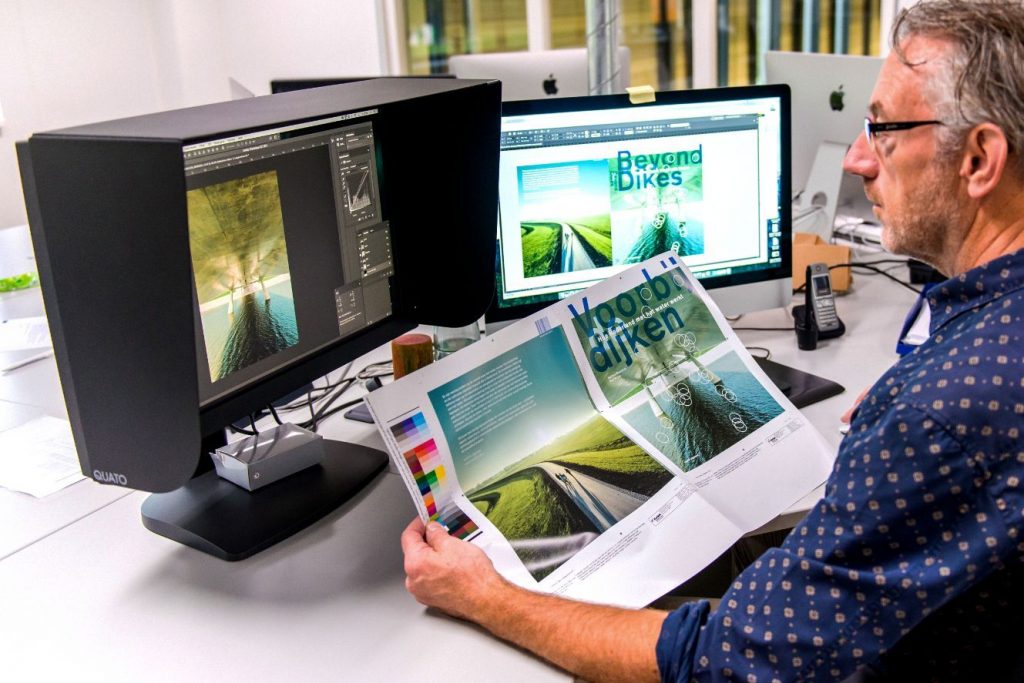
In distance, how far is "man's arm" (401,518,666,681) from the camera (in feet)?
3.13

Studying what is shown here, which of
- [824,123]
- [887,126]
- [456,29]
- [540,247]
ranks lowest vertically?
[540,247]

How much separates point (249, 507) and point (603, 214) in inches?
30.5

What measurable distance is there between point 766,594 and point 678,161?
37.5 inches

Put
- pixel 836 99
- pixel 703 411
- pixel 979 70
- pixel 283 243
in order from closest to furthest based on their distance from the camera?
pixel 979 70, pixel 283 243, pixel 703 411, pixel 836 99

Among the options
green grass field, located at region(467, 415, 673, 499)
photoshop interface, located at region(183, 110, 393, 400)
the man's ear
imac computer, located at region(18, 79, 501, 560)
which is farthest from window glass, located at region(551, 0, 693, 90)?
the man's ear

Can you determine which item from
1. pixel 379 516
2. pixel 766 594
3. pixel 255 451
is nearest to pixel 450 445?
pixel 379 516

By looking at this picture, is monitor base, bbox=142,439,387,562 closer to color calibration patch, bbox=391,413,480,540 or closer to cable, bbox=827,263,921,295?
color calibration patch, bbox=391,413,480,540

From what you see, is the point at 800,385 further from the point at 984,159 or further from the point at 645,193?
the point at 984,159

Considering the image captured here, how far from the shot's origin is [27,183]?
0.99 metres

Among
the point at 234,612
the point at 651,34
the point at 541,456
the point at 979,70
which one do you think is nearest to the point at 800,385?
the point at 541,456

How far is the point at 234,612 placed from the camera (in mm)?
1060

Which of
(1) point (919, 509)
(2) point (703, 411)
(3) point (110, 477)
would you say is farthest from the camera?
(2) point (703, 411)

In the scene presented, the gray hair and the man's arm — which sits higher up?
the gray hair

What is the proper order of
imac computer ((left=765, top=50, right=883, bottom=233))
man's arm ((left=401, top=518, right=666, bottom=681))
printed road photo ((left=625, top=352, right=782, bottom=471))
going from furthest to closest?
1. imac computer ((left=765, top=50, right=883, bottom=233))
2. printed road photo ((left=625, top=352, right=782, bottom=471))
3. man's arm ((left=401, top=518, right=666, bottom=681))
